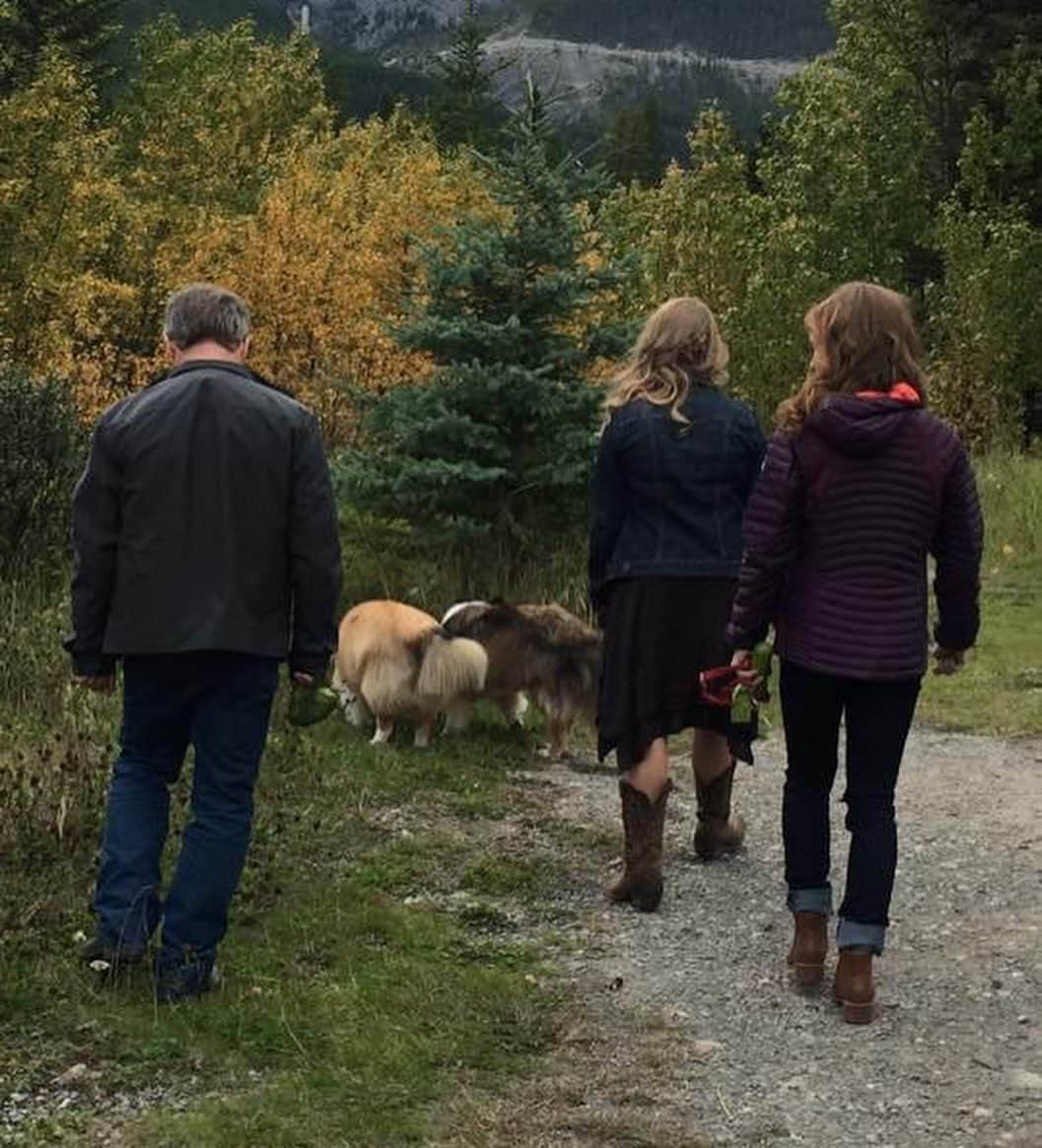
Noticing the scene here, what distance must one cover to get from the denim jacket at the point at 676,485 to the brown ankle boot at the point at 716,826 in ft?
3.51

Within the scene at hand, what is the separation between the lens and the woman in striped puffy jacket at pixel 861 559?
457cm

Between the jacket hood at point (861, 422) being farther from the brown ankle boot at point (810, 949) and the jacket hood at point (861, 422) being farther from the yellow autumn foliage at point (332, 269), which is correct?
the yellow autumn foliage at point (332, 269)

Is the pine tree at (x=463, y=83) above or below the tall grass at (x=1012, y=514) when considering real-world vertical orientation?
above

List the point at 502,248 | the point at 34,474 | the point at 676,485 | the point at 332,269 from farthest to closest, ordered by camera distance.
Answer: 1. the point at 332,269
2. the point at 502,248
3. the point at 34,474
4. the point at 676,485

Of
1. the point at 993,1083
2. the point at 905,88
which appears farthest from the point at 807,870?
the point at 905,88

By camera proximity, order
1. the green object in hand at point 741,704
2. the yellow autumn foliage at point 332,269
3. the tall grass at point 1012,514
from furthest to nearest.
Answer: the yellow autumn foliage at point 332,269
the tall grass at point 1012,514
the green object in hand at point 741,704

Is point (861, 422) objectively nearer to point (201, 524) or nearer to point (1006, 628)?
point (201, 524)

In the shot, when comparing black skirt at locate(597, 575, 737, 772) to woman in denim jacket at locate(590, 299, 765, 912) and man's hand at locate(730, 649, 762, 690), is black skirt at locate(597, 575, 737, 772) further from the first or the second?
man's hand at locate(730, 649, 762, 690)

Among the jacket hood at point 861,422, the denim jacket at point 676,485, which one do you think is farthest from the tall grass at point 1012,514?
the jacket hood at point 861,422

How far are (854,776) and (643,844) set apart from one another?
3.78 ft

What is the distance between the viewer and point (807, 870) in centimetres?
489

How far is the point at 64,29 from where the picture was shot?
47281 mm

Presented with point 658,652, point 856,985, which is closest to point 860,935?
point 856,985

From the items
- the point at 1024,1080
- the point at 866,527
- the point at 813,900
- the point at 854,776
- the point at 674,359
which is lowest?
the point at 1024,1080
